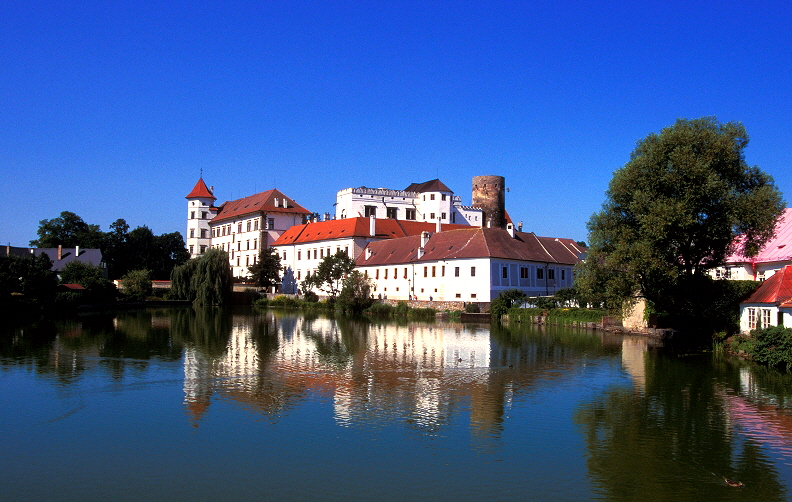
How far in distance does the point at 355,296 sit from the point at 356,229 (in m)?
15.4

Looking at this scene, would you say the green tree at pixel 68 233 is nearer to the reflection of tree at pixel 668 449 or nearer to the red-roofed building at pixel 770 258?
the red-roofed building at pixel 770 258

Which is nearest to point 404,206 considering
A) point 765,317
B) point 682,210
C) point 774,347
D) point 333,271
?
point 333,271

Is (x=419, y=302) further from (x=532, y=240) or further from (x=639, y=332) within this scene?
(x=639, y=332)

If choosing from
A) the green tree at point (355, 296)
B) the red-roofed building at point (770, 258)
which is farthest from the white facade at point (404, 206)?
the red-roofed building at point (770, 258)

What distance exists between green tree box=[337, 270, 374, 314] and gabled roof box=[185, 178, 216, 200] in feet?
186

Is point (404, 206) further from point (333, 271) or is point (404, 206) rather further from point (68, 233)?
point (68, 233)

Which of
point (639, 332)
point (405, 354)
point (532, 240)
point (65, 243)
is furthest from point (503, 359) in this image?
point (65, 243)

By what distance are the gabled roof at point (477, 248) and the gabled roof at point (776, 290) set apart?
2490 centimetres

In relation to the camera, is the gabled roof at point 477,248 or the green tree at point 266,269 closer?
the gabled roof at point 477,248

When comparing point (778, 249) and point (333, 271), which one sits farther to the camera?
point (333, 271)

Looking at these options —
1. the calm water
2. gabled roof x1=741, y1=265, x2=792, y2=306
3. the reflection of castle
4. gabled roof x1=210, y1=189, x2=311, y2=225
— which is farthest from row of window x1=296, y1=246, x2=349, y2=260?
gabled roof x1=741, y1=265, x2=792, y2=306

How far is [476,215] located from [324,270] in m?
32.7

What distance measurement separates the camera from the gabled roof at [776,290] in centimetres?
2483

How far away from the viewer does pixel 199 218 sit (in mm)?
105750
